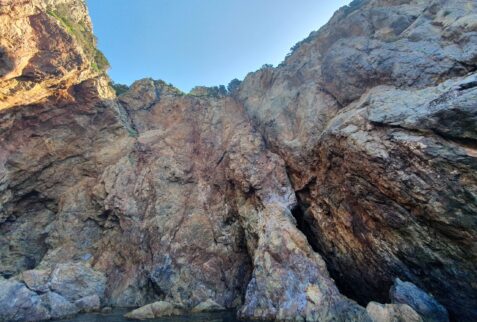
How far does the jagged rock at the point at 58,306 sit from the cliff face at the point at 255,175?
16 cm

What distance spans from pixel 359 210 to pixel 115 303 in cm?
2150

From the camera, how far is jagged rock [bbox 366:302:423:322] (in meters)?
15.3

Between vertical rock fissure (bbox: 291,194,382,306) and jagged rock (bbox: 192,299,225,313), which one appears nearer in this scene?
vertical rock fissure (bbox: 291,194,382,306)

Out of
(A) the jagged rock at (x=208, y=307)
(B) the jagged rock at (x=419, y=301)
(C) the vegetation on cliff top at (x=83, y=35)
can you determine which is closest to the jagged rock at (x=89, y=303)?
(A) the jagged rock at (x=208, y=307)

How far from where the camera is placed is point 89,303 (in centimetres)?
2603

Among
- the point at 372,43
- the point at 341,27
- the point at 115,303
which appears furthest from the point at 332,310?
the point at 341,27

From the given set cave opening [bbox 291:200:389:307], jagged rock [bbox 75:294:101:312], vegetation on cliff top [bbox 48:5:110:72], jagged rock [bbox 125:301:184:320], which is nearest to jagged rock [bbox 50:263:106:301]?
jagged rock [bbox 75:294:101:312]

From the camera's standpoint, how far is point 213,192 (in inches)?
1374

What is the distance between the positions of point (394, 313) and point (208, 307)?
13.9 metres

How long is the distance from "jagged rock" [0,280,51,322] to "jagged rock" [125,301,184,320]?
647cm

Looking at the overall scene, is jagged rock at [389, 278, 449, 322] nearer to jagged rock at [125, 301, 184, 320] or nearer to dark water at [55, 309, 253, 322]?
dark water at [55, 309, 253, 322]

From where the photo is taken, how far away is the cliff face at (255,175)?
17.1 m

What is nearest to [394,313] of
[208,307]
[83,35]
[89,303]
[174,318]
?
[174,318]

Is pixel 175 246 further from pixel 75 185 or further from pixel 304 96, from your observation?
pixel 304 96
